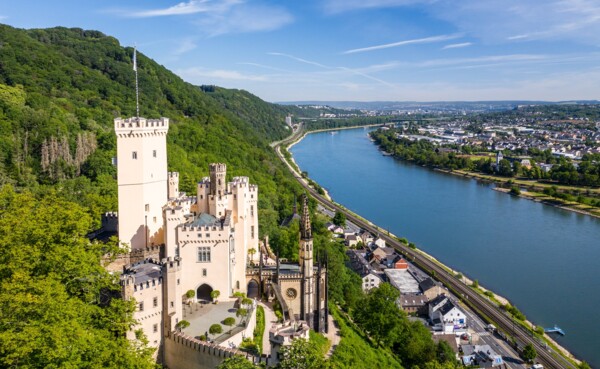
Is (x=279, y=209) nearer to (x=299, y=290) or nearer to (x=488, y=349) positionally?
(x=488, y=349)

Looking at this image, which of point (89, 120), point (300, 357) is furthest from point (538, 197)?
point (300, 357)

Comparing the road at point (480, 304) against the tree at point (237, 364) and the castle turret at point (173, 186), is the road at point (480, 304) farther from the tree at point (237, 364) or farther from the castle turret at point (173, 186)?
the tree at point (237, 364)

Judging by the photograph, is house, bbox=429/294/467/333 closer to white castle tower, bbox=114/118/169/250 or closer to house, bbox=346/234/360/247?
house, bbox=346/234/360/247

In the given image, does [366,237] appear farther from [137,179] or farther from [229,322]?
[229,322]

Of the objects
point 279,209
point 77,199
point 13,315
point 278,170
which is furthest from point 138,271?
point 278,170

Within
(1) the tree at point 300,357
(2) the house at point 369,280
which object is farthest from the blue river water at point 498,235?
(1) the tree at point 300,357

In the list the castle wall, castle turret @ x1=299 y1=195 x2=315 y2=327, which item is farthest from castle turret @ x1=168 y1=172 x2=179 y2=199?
castle turret @ x1=299 y1=195 x2=315 y2=327

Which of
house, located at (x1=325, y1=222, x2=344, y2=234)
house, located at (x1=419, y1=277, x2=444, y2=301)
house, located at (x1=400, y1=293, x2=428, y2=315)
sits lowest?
house, located at (x1=400, y1=293, x2=428, y2=315)
